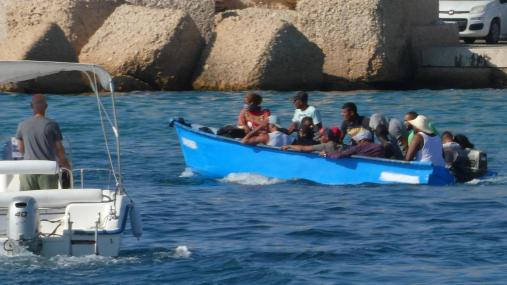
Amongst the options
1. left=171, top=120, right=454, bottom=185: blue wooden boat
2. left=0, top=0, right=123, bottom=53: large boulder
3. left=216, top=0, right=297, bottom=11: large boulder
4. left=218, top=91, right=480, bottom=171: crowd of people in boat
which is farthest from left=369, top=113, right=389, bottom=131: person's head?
left=216, top=0, right=297, bottom=11: large boulder

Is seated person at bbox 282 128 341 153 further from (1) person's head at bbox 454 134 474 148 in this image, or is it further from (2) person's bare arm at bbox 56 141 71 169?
(2) person's bare arm at bbox 56 141 71 169

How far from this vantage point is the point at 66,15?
29609 millimetres

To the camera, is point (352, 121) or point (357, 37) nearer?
point (352, 121)

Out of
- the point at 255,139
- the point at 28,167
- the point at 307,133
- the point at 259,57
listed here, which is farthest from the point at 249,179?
the point at 259,57

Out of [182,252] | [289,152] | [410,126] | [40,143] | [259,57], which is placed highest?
[40,143]


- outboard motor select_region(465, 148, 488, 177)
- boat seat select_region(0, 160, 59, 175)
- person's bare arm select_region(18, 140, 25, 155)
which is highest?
person's bare arm select_region(18, 140, 25, 155)

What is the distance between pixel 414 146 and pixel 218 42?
40.7 feet

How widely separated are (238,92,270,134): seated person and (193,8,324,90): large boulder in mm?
9267

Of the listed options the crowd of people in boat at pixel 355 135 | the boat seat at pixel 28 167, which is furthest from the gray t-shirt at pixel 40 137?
the crowd of people in boat at pixel 355 135

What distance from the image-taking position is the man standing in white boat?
1275cm

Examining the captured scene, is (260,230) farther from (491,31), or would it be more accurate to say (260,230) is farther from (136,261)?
(491,31)

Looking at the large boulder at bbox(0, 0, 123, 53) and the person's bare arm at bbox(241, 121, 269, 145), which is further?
the large boulder at bbox(0, 0, 123, 53)

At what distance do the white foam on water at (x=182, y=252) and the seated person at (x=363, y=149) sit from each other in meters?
4.76

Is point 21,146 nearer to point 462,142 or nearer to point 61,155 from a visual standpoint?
point 61,155
